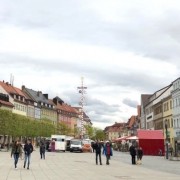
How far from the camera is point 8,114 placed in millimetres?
72812

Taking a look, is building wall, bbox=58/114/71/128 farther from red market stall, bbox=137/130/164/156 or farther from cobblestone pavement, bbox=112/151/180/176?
cobblestone pavement, bbox=112/151/180/176

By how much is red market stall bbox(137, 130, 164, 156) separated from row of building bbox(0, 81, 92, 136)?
52960 mm

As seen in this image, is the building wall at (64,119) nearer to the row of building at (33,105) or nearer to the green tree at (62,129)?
the row of building at (33,105)

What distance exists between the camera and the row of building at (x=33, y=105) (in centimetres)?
10819

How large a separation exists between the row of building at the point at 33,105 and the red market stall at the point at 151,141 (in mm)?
52960

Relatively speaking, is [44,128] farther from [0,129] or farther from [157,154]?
[157,154]

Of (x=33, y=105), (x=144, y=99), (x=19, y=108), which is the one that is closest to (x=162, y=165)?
(x=144, y=99)

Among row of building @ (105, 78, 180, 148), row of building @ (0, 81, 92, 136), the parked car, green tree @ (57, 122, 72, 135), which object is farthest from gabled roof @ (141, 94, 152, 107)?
the parked car

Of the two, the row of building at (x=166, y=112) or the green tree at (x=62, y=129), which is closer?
the row of building at (x=166, y=112)

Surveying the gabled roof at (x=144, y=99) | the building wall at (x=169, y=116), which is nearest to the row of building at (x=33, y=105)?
the gabled roof at (x=144, y=99)

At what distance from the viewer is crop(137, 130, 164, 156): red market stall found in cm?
5569

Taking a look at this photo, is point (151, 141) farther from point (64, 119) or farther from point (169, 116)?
point (64, 119)

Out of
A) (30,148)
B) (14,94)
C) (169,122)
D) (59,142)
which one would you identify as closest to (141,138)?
(59,142)

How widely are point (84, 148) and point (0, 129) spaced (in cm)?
1476
